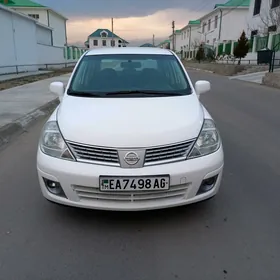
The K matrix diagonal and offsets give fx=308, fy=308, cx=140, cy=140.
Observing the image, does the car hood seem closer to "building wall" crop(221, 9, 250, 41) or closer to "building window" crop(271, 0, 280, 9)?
"building window" crop(271, 0, 280, 9)

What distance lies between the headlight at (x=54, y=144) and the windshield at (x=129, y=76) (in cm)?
81

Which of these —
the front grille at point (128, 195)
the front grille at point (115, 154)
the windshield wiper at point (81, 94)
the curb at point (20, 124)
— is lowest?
the curb at point (20, 124)

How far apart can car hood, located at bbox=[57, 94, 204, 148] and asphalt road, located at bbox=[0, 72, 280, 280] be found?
815 millimetres

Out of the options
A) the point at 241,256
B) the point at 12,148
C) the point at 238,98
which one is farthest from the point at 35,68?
the point at 241,256

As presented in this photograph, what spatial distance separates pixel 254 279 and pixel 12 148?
14.7 feet

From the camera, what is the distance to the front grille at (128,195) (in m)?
2.63

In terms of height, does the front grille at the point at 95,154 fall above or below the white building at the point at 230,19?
below

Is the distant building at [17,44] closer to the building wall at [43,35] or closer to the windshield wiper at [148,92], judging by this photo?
the building wall at [43,35]

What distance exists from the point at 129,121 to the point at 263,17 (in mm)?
34770

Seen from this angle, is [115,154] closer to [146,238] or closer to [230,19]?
[146,238]

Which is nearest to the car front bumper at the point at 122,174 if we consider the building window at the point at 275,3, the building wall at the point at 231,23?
the building window at the point at 275,3

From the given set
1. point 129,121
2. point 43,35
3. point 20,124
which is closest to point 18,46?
point 43,35

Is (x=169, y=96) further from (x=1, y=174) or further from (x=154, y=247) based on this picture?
(x=1, y=174)

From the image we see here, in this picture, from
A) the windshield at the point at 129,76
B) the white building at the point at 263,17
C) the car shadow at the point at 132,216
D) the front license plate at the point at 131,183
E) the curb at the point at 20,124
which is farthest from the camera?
the white building at the point at 263,17
